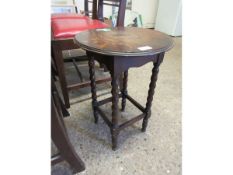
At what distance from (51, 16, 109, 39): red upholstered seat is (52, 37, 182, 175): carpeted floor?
1.93 feet

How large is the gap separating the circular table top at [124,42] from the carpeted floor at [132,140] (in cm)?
64

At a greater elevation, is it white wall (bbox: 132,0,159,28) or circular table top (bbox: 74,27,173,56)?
white wall (bbox: 132,0,159,28)

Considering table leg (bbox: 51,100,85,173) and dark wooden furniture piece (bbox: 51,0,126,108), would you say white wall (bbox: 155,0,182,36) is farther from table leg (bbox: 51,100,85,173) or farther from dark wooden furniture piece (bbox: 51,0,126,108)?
table leg (bbox: 51,100,85,173)

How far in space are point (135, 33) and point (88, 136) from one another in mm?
745

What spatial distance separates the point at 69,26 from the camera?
1330 mm

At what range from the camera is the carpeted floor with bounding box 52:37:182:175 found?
3.26 ft

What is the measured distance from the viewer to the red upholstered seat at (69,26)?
1.26 m

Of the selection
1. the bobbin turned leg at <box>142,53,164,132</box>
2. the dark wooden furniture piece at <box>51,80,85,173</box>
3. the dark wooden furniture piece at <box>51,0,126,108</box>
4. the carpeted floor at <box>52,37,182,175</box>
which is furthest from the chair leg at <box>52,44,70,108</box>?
the bobbin turned leg at <box>142,53,164,132</box>

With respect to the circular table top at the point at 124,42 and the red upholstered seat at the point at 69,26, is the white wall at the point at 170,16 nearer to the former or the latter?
the red upholstered seat at the point at 69,26

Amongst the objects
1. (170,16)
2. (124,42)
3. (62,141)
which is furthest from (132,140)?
(170,16)

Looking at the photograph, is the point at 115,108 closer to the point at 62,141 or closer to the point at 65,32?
the point at 62,141

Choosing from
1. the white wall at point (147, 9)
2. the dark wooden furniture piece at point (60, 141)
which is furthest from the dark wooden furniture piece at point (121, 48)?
the white wall at point (147, 9)

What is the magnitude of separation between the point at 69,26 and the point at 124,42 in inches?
26.2
